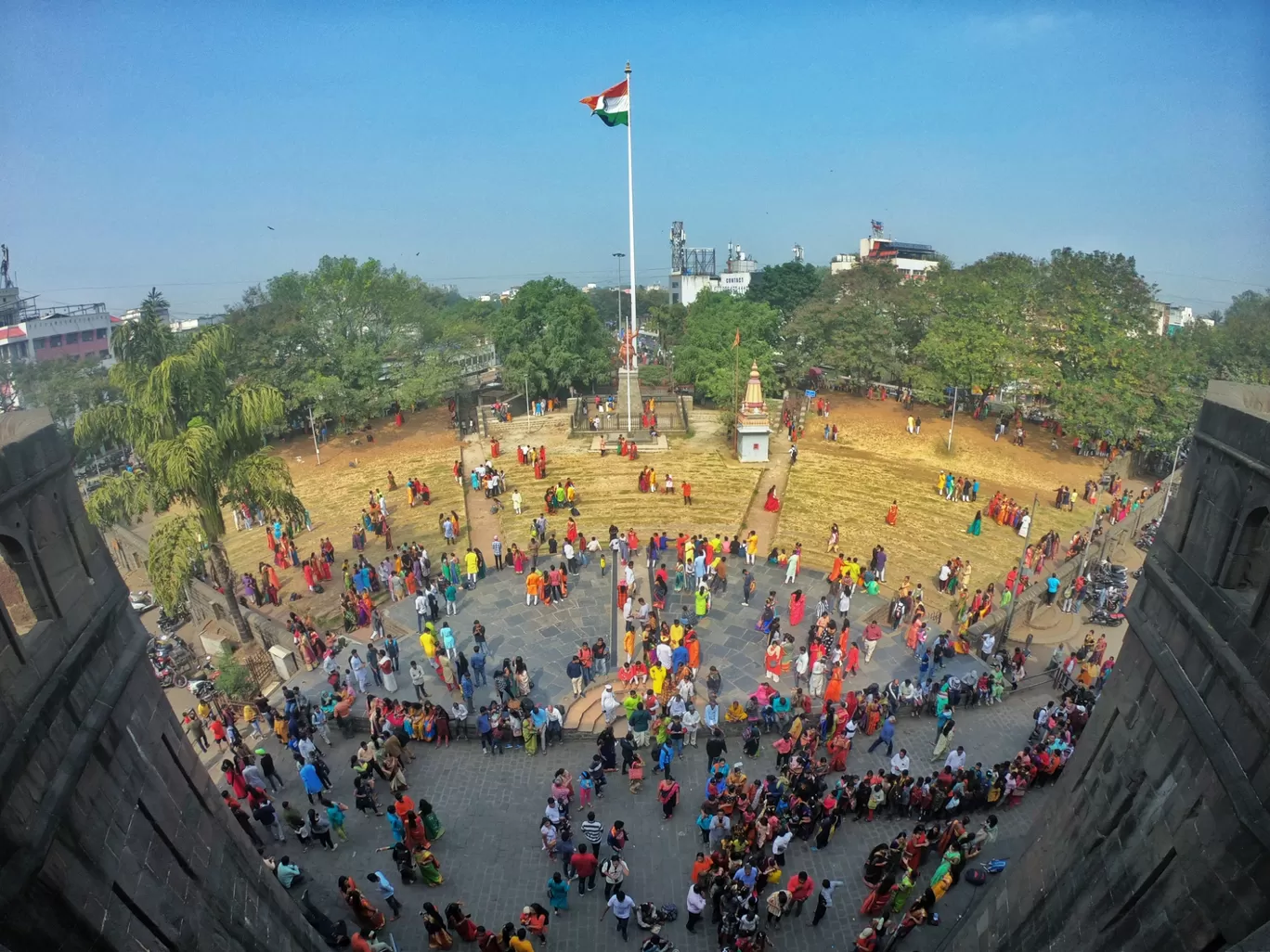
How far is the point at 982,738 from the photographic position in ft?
44.9

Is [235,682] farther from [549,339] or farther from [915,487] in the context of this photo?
[549,339]

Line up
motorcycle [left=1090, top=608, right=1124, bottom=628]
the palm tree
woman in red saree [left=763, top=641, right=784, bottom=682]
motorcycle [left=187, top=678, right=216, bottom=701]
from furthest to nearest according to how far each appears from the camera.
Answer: motorcycle [left=1090, top=608, right=1124, bottom=628] → motorcycle [left=187, top=678, right=216, bottom=701] → woman in red saree [left=763, top=641, right=784, bottom=682] → the palm tree

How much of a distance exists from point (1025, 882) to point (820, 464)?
22858 mm

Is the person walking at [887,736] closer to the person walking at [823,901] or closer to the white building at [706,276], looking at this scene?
the person walking at [823,901]

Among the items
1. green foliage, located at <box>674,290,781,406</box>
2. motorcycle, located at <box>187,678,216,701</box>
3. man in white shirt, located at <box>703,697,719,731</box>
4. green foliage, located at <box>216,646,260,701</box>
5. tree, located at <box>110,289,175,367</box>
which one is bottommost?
motorcycle, located at <box>187,678,216,701</box>

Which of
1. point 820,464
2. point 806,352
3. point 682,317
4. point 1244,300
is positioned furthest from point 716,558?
point 1244,300

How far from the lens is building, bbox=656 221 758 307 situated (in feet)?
322

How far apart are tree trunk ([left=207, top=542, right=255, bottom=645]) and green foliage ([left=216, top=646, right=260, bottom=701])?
1984 millimetres

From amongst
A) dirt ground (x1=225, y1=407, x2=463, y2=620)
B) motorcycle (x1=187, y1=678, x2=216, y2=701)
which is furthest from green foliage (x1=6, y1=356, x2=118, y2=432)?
motorcycle (x1=187, y1=678, x2=216, y2=701)

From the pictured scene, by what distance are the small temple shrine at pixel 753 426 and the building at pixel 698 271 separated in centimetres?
6629

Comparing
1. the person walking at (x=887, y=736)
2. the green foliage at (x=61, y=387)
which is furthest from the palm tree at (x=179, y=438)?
the green foliage at (x=61, y=387)

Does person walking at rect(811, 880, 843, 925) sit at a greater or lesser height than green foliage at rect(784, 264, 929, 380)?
lesser

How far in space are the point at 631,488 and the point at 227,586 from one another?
556 inches

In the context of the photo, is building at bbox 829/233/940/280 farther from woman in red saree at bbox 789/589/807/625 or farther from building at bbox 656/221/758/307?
woman in red saree at bbox 789/589/807/625
